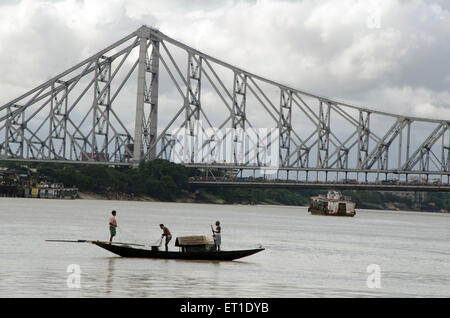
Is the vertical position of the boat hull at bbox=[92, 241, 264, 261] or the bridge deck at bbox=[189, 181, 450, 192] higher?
the bridge deck at bbox=[189, 181, 450, 192]

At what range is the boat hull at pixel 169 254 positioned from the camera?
43.6 metres

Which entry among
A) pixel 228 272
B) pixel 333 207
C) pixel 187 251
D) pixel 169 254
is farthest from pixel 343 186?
pixel 228 272

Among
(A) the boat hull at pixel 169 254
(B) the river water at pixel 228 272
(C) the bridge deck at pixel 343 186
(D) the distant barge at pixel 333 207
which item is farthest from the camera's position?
(C) the bridge deck at pixel 343 186

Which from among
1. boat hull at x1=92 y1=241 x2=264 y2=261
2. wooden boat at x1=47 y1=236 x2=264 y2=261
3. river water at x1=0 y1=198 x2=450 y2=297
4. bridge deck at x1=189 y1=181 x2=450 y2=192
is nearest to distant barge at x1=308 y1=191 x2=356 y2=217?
bridge deck at x1=189 y1=181 x2=450 y2=192

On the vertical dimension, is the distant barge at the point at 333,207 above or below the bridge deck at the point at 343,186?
below

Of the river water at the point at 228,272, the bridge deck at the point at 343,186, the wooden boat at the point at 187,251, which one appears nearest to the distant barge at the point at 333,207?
the bridge deck at the point at 343,186

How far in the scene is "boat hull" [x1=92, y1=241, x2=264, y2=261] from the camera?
43594 mm

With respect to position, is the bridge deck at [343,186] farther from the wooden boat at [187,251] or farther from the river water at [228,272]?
the wooden boat at [187,251]

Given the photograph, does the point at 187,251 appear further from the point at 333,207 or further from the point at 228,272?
the point at 333,207

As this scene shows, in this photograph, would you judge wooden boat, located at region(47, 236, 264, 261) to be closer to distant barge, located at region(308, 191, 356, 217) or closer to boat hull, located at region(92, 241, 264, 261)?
boat hull, located at region(92, 241, 264, 261)

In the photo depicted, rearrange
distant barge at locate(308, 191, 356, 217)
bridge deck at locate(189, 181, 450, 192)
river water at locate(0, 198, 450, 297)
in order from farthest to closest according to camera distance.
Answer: bridge deck at locate(189, 181, 450, 192) < distant barge at locate(308, 191, 356, 217) < river water at locate(0, 198, 450, 297)

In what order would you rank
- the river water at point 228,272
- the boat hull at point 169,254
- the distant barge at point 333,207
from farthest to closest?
the distant barge at point 333,207 → the boat hull at point 169,254 → the river water at point 228,272
